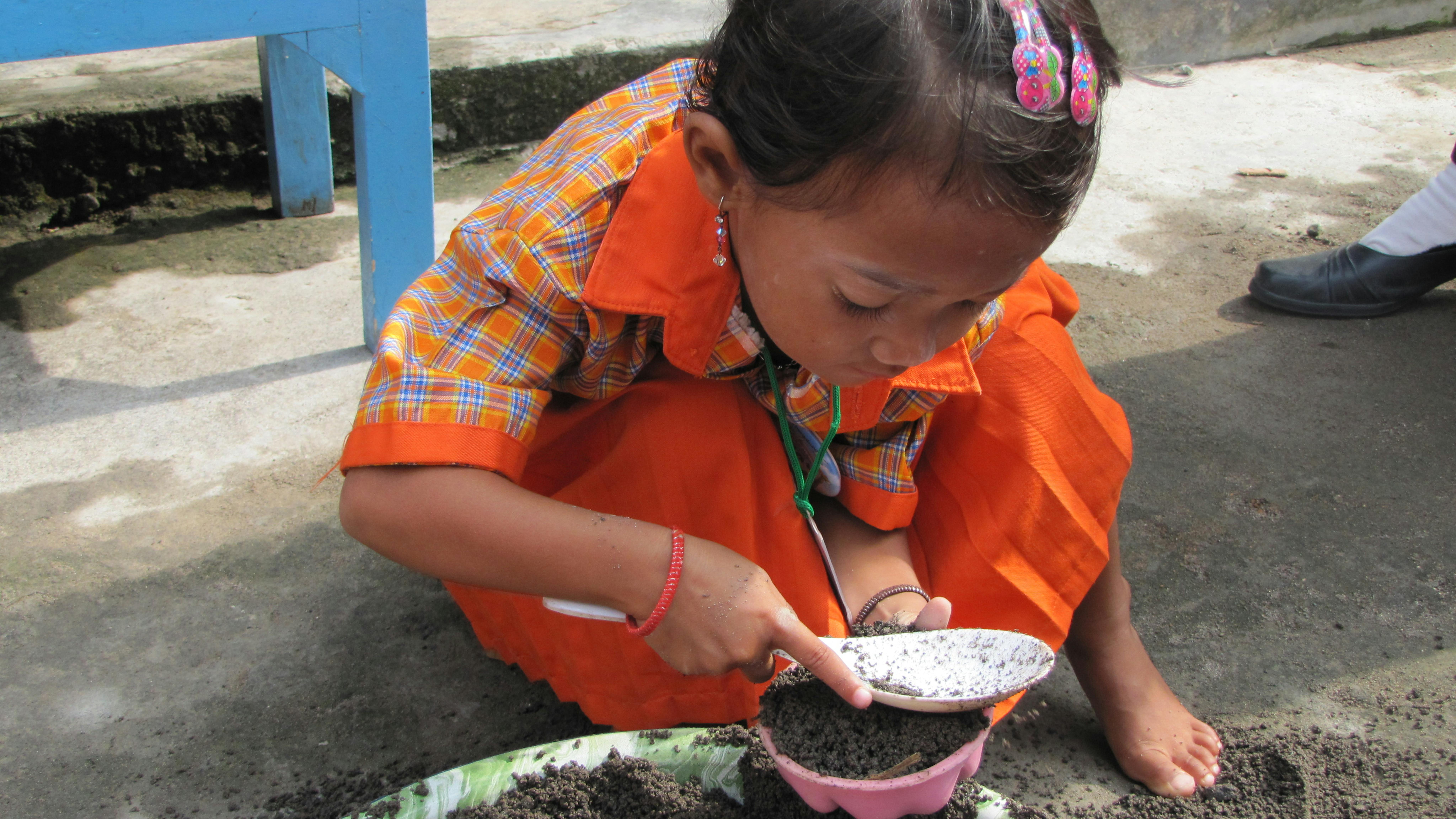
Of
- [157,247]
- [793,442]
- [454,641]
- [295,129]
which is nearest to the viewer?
[793,442]

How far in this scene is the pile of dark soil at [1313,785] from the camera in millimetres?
1291

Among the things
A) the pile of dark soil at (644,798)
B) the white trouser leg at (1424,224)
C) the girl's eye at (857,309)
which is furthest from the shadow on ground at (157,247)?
the white trouser leg at (1424,224)

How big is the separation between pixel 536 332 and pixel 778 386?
32cm

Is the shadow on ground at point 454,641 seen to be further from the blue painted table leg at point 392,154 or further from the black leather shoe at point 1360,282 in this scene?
the blue painted table leg at point 392,154

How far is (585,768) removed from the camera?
3.93ft

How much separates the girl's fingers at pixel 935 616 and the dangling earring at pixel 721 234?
449 mm

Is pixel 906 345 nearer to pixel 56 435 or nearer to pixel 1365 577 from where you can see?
pixel 1365 577

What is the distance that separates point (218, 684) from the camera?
1445 mm

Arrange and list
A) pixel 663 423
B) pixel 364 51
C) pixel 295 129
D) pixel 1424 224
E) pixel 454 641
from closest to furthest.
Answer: pixel 663 423 < pixel 454 641 < pixel 364 51 < pixel 1424 224 < pixel 295 129

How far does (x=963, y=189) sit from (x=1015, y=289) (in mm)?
554

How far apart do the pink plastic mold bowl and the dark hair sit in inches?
20.9

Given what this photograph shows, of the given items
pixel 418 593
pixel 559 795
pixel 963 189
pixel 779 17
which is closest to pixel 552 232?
pixel 779 17

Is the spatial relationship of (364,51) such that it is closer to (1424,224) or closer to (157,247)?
(157,247)

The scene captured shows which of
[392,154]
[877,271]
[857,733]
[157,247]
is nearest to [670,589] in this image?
[857,733]
